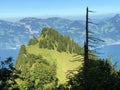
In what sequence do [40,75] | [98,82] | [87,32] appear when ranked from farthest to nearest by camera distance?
[40,75]
[98,82]
[87,32]

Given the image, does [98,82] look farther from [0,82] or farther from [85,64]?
[0,82]

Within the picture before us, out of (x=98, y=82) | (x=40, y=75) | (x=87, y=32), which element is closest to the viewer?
(x=87, y=32)

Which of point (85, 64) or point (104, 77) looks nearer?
point (85, 64)

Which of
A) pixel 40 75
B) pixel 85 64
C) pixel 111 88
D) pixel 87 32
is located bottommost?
pixel 40 75

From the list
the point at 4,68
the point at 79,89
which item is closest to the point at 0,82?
the point at 4,68

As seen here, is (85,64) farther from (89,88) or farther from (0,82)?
(0,82)

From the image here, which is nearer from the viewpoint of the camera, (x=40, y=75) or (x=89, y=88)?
(x=89, y=88)

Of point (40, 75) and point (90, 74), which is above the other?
point (90, 74)

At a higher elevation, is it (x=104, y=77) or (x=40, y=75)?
(x=104, y=77)

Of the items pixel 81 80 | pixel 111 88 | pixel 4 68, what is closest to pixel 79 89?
pixel 81 80

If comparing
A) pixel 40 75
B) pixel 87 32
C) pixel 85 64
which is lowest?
pixel 40 75
